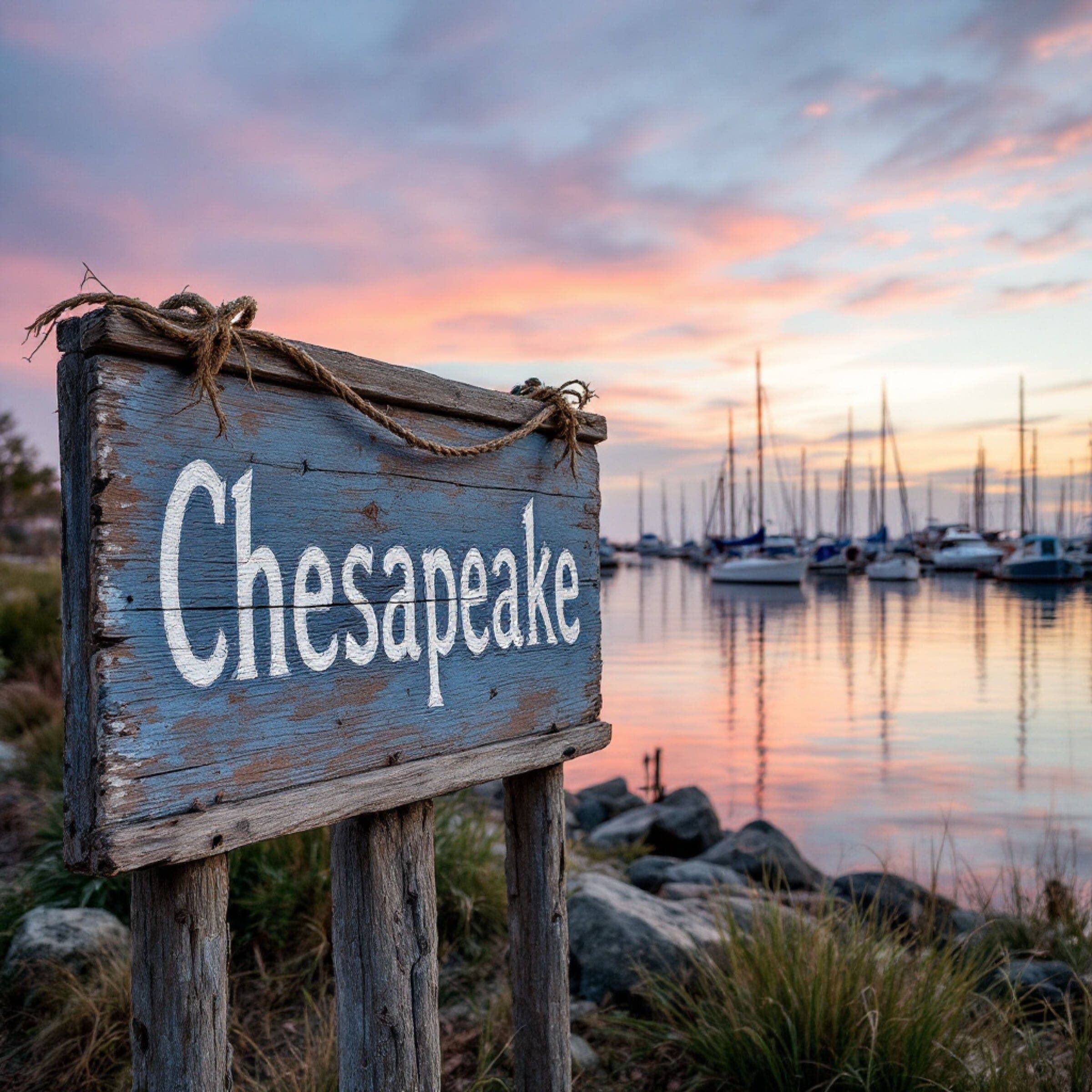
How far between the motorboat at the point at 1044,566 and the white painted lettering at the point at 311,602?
179 ft

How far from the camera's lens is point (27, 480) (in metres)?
40.5

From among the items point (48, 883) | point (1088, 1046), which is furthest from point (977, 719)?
point (48, 883)

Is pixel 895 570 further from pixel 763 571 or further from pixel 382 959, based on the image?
pixel 382 959

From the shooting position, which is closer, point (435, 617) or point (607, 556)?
point (435, 617)

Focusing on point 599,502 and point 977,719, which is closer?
point 599,502

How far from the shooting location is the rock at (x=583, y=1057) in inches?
145

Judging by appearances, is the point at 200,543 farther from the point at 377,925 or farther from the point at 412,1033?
the point at 412,1033

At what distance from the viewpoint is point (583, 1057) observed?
3742 millimetres

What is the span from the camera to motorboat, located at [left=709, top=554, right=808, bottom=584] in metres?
49.6

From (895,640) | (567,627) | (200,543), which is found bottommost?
(895,640)

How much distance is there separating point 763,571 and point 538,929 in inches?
1938

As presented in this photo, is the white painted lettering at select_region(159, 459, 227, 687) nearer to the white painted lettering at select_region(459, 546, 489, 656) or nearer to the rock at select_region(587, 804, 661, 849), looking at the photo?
the white painted lettering at select_region(459, 546, 489, 656)

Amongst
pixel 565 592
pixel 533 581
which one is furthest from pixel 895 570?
pixel 533 581

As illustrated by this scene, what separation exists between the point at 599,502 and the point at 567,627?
484mm
